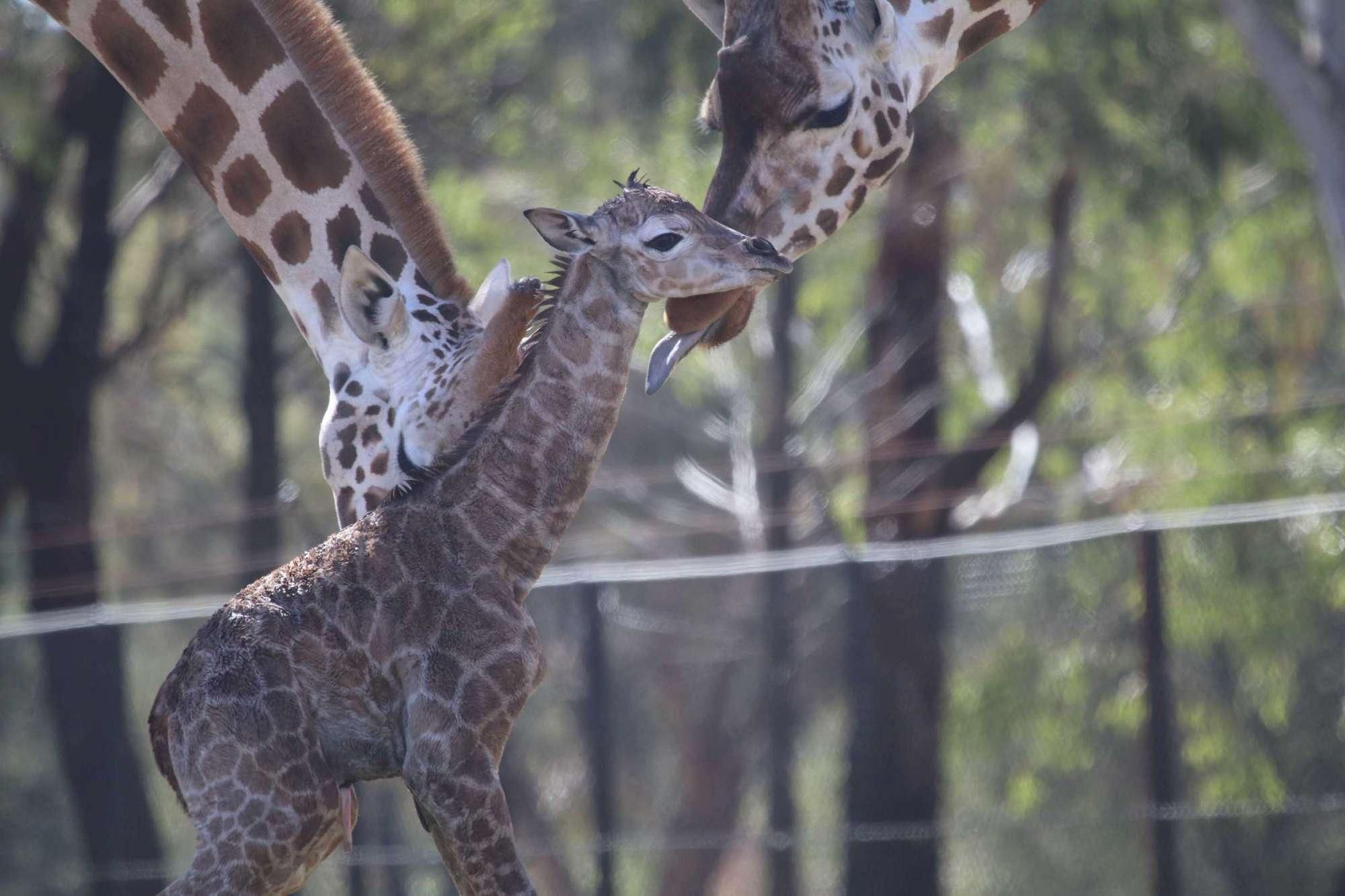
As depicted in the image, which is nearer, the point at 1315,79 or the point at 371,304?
the point at 371,304

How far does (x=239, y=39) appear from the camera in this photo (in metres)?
4.36

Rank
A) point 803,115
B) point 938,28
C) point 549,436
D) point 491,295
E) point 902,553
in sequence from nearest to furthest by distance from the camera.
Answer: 1. point 549,436
2. point 803,115
3. point 491,295
4. point 938,28
5. point 902,553

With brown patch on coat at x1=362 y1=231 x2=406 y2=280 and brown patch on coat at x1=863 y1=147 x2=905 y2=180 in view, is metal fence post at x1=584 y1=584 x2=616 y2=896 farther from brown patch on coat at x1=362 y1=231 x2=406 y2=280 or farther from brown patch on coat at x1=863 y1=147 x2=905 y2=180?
brown patch on coat at x1=863 y1=147 x2=905 y2=180

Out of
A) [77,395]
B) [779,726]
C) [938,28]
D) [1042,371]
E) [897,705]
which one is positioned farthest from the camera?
[1042,371]

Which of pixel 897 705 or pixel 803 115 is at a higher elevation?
pixel 803 115

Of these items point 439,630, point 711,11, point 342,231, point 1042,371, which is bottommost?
point 439,630

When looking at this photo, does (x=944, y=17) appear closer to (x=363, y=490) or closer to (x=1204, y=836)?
(x=363, y=490)

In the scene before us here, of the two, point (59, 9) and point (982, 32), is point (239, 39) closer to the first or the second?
point (59, 9)

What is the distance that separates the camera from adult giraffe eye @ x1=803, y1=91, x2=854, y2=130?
3.98 metres

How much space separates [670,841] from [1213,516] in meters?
2.75


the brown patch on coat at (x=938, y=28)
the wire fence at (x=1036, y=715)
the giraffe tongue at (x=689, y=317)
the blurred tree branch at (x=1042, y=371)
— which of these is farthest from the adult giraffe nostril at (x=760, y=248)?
the blurred tree branch at (x=1042, y=371)

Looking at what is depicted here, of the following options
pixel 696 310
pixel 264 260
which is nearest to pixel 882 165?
pixel 696 310

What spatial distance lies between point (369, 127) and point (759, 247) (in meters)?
1.54

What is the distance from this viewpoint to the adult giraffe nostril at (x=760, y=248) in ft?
10.6
